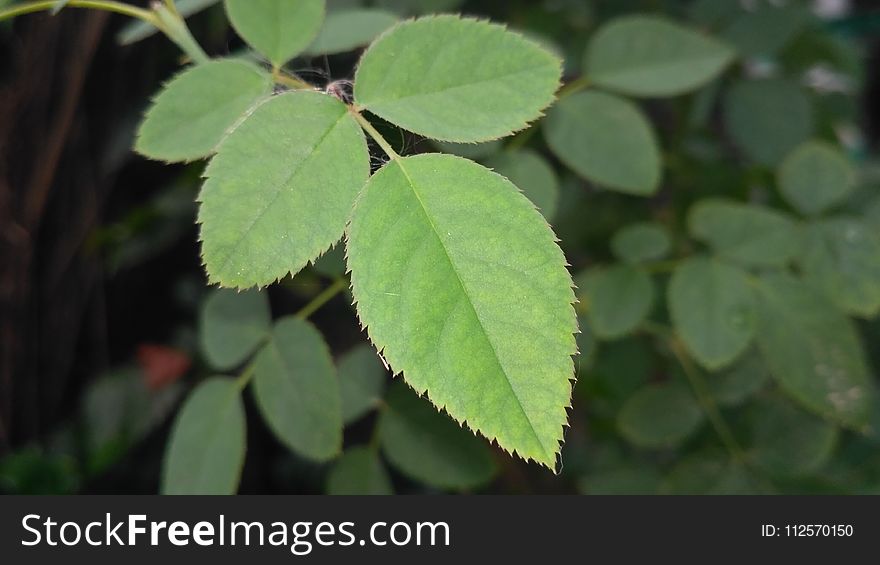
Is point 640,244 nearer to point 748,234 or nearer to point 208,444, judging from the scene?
point 748,234

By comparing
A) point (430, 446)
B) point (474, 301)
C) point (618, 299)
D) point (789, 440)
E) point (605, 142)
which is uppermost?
point (474, 301)

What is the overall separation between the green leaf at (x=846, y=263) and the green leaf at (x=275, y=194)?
68 cm

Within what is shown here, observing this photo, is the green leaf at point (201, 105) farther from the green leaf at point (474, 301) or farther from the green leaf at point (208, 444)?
the green leaf at point (208, 444)

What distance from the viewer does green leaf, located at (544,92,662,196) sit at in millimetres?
875

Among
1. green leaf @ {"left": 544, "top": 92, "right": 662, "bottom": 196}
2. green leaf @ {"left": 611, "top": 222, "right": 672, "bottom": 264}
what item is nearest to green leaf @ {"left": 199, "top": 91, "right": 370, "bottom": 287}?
green leaf @ {"left": 544, "top": 92, "right": 662, "bottom": 196}

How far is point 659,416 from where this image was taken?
3.38 feet

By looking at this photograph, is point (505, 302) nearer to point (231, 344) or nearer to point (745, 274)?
point (231, 344)

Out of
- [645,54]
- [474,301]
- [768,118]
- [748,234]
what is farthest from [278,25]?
[768,118]

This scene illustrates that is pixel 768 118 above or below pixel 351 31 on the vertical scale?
below

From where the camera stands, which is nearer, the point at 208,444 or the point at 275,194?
the point at 275,194

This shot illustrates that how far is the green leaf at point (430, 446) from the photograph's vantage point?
898mm

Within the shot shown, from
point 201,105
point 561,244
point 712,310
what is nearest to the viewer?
point 201,105

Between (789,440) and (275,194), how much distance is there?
0.82 meters

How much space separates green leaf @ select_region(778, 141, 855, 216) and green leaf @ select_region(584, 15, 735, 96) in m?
0.18
